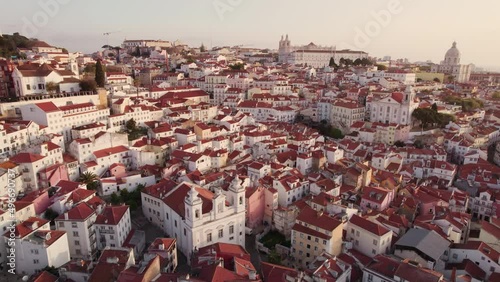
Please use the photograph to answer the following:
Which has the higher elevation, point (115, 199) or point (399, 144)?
point (399, 144)

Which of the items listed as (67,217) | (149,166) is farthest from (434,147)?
(67,217)

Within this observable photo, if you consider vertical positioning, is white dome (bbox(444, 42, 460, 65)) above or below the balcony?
above

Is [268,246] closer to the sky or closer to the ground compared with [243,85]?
closer to the ground

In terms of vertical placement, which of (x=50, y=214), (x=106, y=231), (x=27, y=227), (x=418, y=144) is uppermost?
(x=27, y=227)

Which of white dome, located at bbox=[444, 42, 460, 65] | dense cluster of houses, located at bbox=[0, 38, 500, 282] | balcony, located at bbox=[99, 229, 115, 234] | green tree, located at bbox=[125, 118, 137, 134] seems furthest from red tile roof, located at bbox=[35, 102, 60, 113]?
white dome, located at bbox=[444, 42, 460, 65]

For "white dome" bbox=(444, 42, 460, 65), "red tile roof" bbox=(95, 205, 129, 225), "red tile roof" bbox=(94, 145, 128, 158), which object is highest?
"white dome" bbox=(444, 42, 460, 65)

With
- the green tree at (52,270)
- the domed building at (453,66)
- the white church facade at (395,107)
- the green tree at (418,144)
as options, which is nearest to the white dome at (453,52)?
the domed building at (453,66)

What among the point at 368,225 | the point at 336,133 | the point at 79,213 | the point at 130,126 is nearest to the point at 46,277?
the point at 79,213

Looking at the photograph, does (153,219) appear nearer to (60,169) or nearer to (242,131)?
(60,169)

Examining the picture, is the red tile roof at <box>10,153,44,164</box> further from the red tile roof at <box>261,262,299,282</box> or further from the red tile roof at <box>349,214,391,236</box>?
the red tile roof at <box>349,214,391,236</box>

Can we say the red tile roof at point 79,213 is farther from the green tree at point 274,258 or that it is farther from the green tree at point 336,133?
the green tree at point 336,133

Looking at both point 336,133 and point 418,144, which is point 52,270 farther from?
point 418,144
